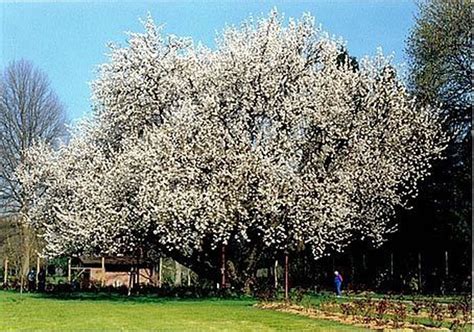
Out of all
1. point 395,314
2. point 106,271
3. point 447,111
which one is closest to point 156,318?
point 395,314

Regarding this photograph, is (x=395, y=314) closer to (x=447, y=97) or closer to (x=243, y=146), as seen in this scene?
(x=243, y=146)

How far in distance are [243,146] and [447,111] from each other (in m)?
10.9

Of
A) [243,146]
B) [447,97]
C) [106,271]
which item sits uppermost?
[447,97]

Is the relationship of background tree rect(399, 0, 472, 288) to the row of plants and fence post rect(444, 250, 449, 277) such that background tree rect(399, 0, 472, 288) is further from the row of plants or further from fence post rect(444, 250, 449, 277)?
the row of plants

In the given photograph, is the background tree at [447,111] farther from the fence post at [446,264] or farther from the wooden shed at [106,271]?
the wooden shed at [106,271]

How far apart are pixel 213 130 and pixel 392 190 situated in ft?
22.9

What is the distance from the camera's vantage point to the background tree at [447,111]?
28188 millimetres

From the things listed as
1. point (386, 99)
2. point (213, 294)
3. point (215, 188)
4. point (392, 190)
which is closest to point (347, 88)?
point (386, 99)

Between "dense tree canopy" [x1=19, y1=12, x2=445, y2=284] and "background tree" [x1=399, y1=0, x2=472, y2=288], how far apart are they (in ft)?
6.93

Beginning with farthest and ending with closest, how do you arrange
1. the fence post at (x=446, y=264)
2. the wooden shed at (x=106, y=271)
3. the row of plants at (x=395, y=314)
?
the wooden shed at (x=106, y=271) < the fence post at (x=446, y=264) < the row of plants at (x=395, y=314)

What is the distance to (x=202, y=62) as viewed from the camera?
83.0ft

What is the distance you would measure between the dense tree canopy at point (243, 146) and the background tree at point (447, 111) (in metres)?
2.11

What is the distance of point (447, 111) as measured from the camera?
30.2 m

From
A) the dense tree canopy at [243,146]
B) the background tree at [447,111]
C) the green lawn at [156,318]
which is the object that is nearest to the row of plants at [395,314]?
the green lawn at [156,318]
